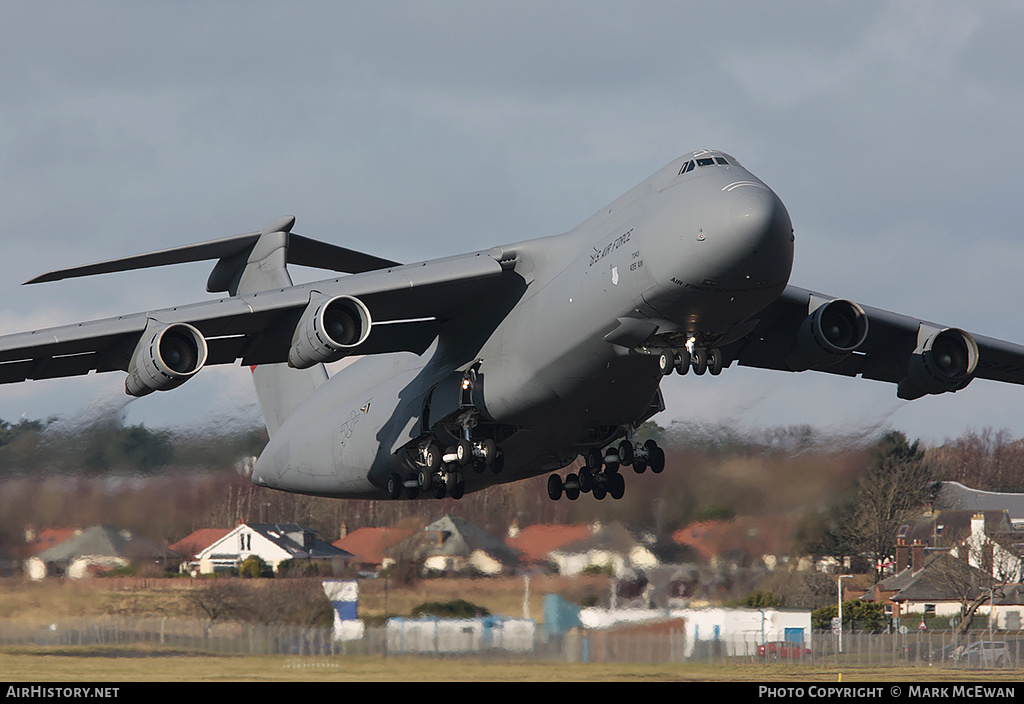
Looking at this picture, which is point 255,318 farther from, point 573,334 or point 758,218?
point 758,218

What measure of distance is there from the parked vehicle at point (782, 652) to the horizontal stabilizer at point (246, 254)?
7.60m

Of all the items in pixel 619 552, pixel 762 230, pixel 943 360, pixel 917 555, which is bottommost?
pixel 917 555

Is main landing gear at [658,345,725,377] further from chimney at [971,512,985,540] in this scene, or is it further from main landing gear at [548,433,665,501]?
chimney at [971,512,985,540]

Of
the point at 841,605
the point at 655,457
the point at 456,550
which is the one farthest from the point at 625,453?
the point at 841,605

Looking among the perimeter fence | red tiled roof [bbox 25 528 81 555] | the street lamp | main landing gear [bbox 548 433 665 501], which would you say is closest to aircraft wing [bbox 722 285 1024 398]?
main landing gear [bbox 548 433 665 501]

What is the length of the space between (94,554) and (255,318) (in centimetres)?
531

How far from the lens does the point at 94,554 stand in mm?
17734

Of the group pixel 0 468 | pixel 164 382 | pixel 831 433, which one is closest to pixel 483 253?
pixel 164 382

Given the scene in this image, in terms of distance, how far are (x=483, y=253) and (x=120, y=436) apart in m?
6.76

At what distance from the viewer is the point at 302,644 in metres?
17.1

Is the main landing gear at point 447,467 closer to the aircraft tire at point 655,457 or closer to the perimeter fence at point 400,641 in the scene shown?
the perimeter fence at point 400,641

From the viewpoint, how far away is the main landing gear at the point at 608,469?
16750mm
